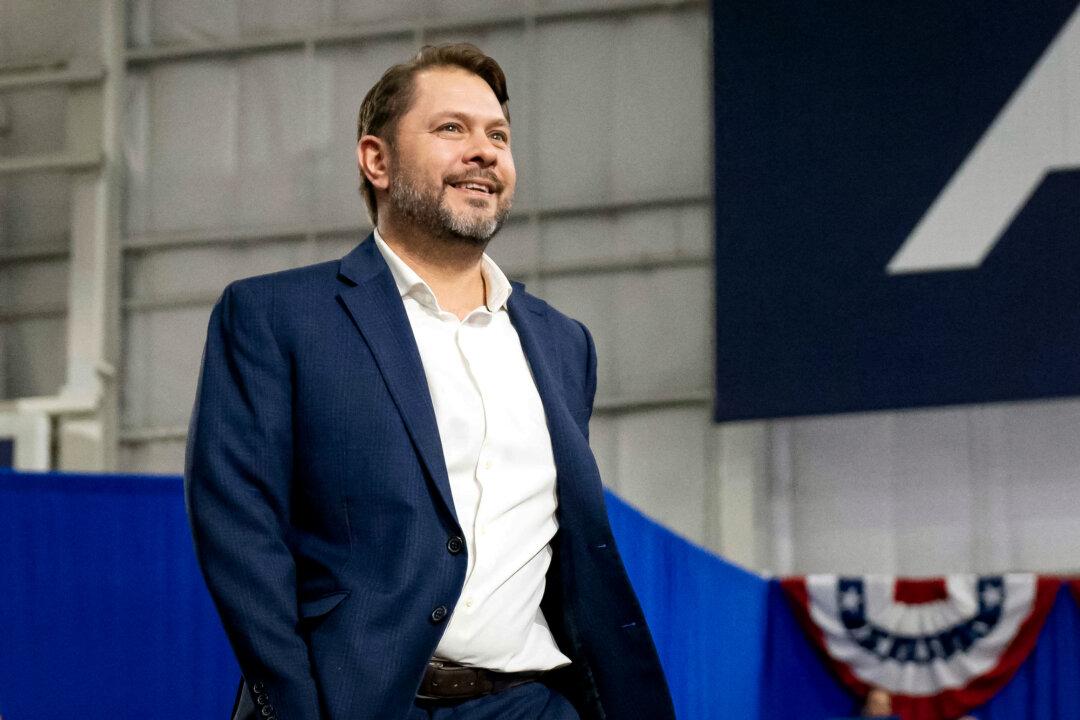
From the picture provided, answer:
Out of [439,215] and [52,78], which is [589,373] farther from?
[52,78]

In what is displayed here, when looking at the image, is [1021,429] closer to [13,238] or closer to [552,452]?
[13,238]

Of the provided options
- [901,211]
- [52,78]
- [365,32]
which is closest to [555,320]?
[901,211]

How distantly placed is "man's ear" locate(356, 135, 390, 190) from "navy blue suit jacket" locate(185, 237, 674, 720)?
0.35ft

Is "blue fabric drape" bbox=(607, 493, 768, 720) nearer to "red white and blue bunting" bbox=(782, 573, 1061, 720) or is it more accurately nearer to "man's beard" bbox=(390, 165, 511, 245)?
"red white and blue bunting" bbox=(782, 573, 1061, 720)

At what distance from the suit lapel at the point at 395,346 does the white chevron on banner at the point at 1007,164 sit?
6.11m

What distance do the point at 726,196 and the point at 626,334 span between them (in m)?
1.27

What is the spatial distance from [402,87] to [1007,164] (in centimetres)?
621

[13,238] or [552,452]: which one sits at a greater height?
[13,238]

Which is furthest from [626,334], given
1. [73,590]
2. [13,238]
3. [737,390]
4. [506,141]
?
[506,141]

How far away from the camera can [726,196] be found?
24.6 ft

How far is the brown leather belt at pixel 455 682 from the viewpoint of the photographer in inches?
52.8

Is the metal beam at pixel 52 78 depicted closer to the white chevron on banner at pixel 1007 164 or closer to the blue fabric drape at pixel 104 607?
the white chevron on banner at pixel 1007 164

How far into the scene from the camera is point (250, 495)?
4.31 feet

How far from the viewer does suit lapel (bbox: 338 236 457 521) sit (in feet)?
4.43
